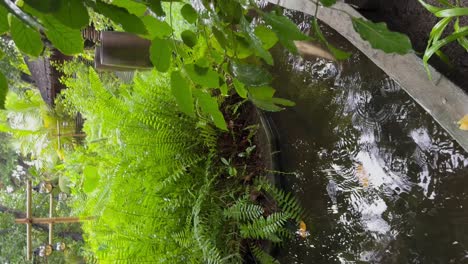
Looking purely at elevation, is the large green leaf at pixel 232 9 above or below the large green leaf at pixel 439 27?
below

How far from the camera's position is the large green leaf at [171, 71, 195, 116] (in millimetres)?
687

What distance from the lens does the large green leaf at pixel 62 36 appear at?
1.72ft

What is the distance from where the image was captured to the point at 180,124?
189 cm

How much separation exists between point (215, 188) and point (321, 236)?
0.51m

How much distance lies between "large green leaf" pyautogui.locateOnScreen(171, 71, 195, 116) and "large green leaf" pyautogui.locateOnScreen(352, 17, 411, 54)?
0.31 meters

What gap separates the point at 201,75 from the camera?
0.73 meters

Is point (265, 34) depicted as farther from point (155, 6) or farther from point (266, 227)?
point (266, 227)

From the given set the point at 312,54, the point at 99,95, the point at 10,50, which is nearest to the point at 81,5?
the point at 312,54

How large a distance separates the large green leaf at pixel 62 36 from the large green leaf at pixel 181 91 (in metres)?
0.18

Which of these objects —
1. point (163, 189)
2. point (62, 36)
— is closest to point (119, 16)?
point (62, 36)

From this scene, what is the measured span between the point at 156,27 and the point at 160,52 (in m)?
0.05

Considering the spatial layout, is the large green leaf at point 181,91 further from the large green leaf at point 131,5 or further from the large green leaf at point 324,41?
the large green leaf at point 324,41

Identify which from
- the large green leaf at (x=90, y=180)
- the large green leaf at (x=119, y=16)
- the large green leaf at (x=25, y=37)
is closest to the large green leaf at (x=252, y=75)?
the large green leaf at (x=119, y=16)

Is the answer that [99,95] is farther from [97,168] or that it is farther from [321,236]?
[321,236]
